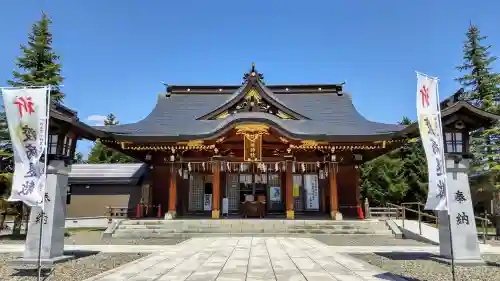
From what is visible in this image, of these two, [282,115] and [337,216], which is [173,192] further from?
[337,216]

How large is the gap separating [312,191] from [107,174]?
13.9 m

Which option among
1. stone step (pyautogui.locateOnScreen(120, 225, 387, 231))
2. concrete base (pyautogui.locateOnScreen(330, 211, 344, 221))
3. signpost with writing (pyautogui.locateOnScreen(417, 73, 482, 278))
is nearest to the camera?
signpost with writing (pyautogui.locateOnScreen(417, 73, 482, 278))

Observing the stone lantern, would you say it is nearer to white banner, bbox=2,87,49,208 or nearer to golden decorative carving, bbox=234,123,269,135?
golden decorative carving, bbox=234,123,269,135

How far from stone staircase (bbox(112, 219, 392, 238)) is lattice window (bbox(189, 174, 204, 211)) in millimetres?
3894

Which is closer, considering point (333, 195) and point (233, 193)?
point (333, 195)

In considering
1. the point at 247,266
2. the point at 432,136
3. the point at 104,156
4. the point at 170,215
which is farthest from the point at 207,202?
the point at 104,156

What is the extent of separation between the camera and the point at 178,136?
16.8 metres

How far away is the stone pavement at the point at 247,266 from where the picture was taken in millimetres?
6727

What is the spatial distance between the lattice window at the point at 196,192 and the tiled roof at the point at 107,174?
201 inches

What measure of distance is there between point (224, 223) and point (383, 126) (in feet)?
34.0

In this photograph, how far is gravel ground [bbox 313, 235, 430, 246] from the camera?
484 inches

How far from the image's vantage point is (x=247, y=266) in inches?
307

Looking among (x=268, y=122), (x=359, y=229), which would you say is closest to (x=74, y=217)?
(x=268, y=122)

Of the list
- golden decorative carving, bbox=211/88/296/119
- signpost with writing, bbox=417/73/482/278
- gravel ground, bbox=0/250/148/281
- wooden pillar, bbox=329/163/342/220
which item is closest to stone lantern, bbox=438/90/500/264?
signpost with writing, bbox=417/73/482/278
